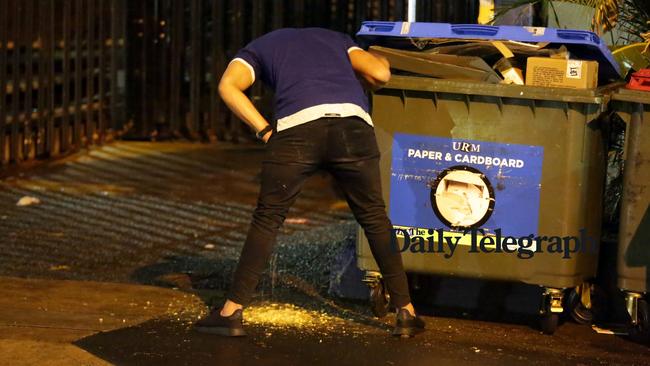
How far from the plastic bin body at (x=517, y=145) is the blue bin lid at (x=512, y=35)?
251 millimetres

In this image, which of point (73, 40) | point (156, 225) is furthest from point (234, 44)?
point (156, 225)

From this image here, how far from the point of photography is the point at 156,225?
29.3 ft

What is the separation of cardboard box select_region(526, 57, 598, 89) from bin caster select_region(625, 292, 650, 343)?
104 centimetres

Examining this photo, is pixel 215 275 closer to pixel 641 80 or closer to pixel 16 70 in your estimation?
pixel 641 80

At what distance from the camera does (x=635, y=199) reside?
19.8 ft

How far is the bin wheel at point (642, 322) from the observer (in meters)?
6.09

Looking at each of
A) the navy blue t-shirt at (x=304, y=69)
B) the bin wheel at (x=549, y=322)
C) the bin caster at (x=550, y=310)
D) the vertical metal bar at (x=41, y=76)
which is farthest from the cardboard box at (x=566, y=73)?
the vertical metal bar at (x=41, y=76)

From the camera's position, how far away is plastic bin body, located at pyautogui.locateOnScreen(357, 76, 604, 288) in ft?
19.8

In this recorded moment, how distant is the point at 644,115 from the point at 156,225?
13.3 feet

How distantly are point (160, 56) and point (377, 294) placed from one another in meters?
6.70

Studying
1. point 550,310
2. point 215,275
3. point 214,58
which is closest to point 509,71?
point 550,310

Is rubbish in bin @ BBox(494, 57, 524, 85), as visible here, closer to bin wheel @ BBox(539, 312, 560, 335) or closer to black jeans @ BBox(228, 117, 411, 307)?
black jeans @ BBox(228, 117, 411, 307)

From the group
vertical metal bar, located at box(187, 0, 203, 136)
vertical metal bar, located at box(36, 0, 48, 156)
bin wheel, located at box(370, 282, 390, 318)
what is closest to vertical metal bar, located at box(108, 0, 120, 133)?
vertical metal bar, located at box(187, 0, 203, 136)

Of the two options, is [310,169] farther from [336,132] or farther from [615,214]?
[615,214]
